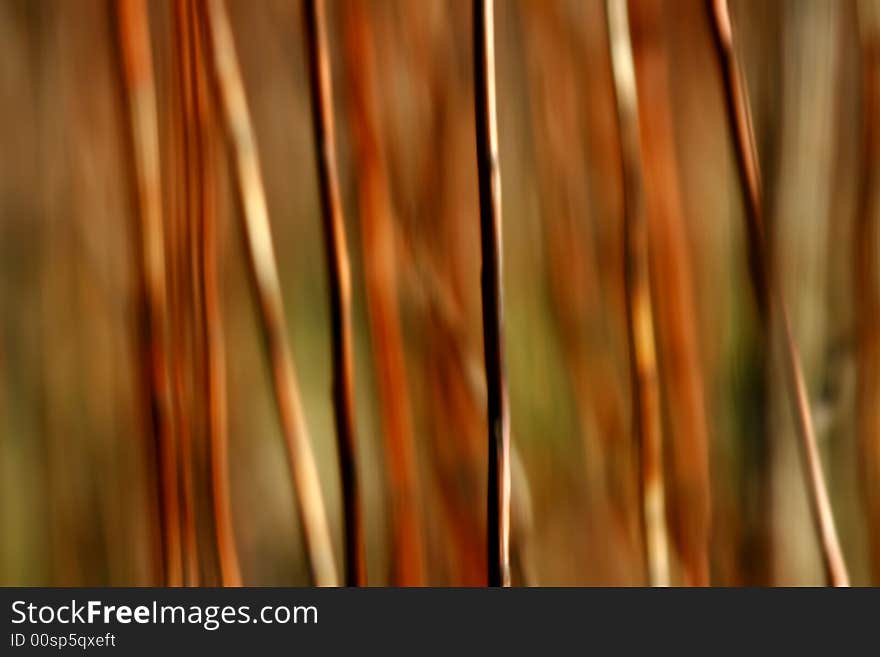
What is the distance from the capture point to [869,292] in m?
0.48

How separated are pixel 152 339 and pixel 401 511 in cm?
18

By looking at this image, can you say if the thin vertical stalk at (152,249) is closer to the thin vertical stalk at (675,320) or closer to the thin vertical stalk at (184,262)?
the thin vertical stalk at (184,262)

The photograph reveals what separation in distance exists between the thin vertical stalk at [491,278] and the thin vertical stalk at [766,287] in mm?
150

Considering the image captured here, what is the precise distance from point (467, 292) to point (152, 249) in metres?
0.19

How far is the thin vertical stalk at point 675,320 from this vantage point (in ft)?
1.58

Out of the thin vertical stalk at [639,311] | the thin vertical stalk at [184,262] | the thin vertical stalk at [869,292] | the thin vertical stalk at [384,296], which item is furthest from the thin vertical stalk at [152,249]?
the thin vertical stalk at [869,292]

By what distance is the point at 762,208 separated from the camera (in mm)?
483

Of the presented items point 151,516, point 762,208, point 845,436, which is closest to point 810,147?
point 762,208

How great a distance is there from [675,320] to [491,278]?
132 mm

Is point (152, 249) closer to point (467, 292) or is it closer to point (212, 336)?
point (212, 336)
